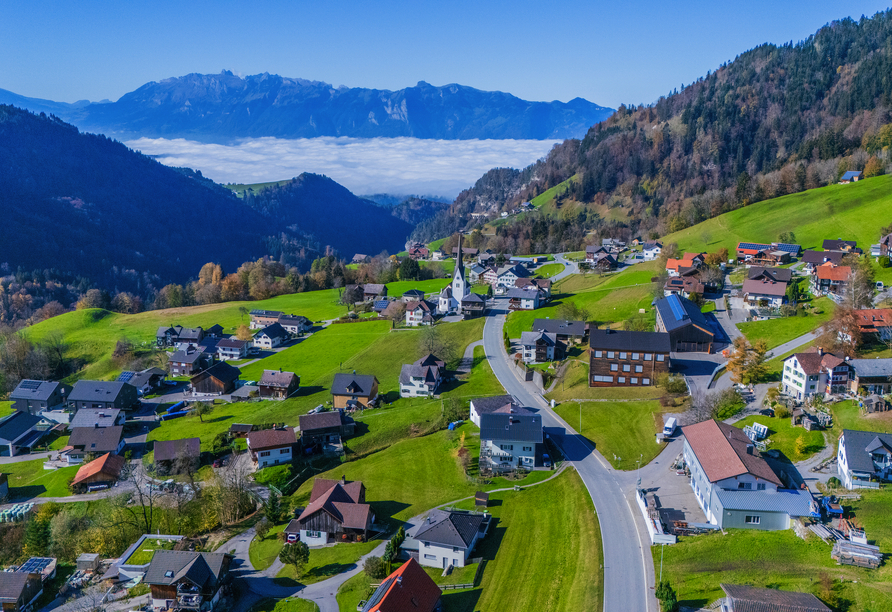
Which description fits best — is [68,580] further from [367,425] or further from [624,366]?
[624,366]

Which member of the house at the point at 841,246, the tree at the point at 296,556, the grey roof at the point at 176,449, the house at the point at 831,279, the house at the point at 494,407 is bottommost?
the grey roof at the point at 176,449

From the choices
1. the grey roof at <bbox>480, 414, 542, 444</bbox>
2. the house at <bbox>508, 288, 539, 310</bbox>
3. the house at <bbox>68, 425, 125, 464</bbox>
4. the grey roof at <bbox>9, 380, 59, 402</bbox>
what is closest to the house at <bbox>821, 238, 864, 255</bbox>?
the house at <bbox>508, 288, 539, 310</bbox>

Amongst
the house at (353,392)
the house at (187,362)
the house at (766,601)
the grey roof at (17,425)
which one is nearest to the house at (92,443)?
the grey roof at (17,425)

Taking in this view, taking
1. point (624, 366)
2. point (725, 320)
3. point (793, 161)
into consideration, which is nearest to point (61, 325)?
point (624, 366)

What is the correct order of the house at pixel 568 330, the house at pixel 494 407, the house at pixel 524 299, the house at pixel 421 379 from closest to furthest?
1. the house at pixel 494 407
2. the house at pixel 421 379
3. the house at pixel 568 330
4. the house at pixel 524 299

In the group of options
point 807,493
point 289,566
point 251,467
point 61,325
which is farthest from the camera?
point 61,325

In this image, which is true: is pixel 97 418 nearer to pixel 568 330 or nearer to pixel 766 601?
pixel 568 330

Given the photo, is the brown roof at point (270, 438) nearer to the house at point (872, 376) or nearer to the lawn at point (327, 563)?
the lawn at point (327, 563)

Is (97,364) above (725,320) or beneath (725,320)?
beneath
